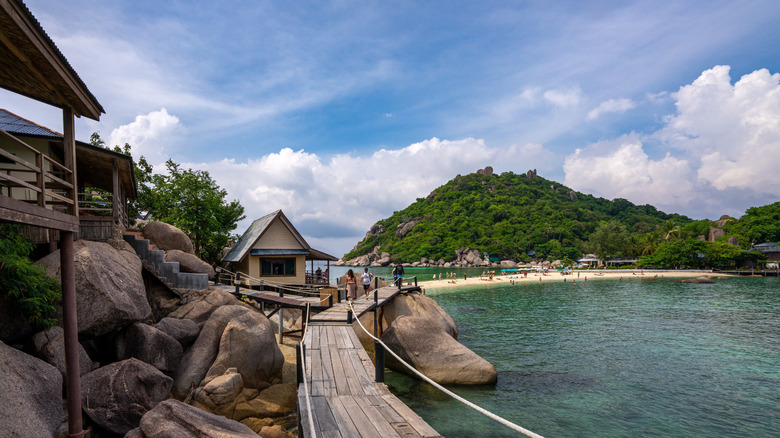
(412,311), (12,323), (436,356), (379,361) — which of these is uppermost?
(12,323)

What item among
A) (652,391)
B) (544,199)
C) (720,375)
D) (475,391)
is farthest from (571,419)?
(544,199)

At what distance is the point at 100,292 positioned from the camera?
1178 cm

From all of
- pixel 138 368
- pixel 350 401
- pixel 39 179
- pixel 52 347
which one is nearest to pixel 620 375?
pixel 350 401

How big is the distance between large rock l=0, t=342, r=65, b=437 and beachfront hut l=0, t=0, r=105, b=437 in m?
0.43

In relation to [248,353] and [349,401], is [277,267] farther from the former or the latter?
[349,401]

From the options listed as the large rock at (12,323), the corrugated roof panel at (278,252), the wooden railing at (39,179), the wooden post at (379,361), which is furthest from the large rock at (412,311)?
the wooden railing at (39,179)

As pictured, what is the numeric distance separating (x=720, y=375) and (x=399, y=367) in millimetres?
15512

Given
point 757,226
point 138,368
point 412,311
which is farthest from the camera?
point 757,226

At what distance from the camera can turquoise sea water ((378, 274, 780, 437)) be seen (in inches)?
527

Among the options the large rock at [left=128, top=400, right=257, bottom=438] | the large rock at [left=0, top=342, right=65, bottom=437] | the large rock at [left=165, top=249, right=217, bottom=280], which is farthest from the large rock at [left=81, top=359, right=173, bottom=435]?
the large rock at [left=165, top=249, right=217, bottom=280]

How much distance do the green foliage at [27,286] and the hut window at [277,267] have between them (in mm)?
17148

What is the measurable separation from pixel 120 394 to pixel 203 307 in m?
7.03

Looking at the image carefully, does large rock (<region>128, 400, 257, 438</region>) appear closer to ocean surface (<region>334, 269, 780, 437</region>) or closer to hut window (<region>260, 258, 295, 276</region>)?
ocean surface (<region>334, 269, 780, 437</region>)

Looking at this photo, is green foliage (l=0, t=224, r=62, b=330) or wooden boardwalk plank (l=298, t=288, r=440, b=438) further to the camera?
green foliage (l=0, t=224, r=62, b=330)
